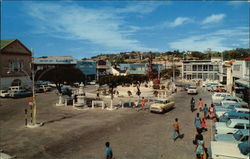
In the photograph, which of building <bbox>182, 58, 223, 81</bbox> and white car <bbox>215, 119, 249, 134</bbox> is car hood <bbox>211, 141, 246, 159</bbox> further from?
building <bbox>182, 58, 223, 81</bbox>

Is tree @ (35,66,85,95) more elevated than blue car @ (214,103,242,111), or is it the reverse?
tree @ (35,66,85,95)

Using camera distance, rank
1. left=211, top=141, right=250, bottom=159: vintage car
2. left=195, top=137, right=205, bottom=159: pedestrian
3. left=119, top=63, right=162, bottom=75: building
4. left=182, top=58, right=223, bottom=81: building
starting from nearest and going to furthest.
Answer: left=211, top=141, right=250, bottom=159: vintage car < left=195, top=137, right=205, bottom=159: pedestrian < left=182, top=58, right=223, bottom=81: building < left=119, top=63, right=162, bottom=75: building

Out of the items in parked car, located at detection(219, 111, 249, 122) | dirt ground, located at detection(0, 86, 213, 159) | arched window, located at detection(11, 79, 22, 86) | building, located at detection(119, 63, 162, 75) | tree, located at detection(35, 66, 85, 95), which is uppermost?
building, located at detection(119, 63, 162, 75)

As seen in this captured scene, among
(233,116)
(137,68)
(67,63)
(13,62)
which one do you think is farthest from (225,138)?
(137,68)

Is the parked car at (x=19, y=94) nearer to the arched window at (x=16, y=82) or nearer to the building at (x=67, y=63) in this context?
the arched window at (x=16, y=82)

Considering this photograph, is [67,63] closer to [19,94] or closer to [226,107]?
[19,94]

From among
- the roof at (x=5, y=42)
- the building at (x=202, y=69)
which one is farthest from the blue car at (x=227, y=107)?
the building at (x=202, y=69)

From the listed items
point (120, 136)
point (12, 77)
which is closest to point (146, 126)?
point (120, 136)

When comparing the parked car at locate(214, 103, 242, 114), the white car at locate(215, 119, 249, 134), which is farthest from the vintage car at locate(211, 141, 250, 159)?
the parked car at locate(214, 103, 242, 114)

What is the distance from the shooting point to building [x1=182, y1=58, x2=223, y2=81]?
227 ft

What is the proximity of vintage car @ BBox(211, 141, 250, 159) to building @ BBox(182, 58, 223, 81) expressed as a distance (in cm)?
6422

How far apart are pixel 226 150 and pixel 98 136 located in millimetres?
8127

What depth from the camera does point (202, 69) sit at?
7269 centimetres

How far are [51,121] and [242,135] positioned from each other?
1516 cm
